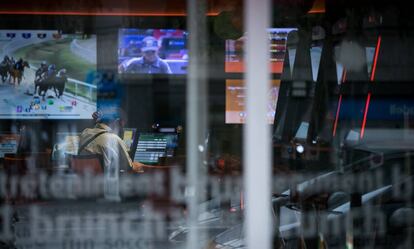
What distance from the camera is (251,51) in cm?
237

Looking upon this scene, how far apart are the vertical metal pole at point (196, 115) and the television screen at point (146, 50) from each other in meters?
1.84

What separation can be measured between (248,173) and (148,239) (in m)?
2.29

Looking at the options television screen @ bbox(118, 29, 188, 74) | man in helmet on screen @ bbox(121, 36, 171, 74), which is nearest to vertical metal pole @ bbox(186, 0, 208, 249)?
television screen @ bbox(118, 29, 188, 74)

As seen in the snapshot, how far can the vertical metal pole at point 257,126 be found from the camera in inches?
92.9

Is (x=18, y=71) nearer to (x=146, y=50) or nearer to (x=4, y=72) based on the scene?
(x=4, y=72)

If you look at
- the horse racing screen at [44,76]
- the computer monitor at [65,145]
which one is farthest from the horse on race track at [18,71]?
the computer monitor at [65,145]

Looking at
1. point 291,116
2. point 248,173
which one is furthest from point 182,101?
point 248,173

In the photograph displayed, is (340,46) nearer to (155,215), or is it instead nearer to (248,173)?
(155,215)

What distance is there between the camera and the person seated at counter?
497cm

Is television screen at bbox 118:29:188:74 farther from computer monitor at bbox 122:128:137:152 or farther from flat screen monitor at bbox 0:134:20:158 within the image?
flat screen monitor at bbox 0:134:20:158

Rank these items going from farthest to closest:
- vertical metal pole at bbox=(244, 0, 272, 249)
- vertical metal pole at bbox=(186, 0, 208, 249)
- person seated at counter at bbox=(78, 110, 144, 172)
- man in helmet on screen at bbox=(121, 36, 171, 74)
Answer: man in helmet on screen at bbox=(121, 36, 171, 74), person seated at counter at bbox=(78, 110, 144, 172), vertical metal pole at bbox=(186, 0, 208, 249), vertical metal pole at bbox=(244, 0, 272, 249)

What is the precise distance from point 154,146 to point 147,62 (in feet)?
2.33

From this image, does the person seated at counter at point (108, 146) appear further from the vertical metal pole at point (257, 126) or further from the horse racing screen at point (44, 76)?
the vertical metal pole at point (257, 126)

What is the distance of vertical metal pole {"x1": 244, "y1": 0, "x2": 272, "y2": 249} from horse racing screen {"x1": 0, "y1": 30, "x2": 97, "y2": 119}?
3091 mm
